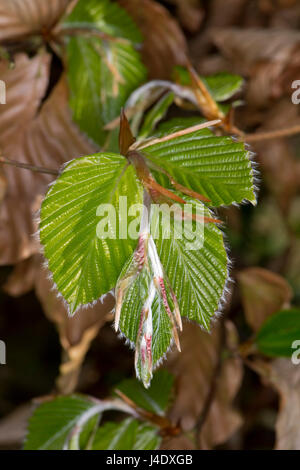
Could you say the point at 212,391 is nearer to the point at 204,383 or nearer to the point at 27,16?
the point at 204,383

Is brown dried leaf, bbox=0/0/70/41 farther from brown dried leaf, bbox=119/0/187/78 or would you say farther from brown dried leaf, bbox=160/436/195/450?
brown dried leaf, bbox=160/436/195/450

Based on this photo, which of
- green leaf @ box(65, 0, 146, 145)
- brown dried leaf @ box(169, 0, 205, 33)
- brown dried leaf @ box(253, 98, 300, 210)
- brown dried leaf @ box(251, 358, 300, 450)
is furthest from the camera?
brown dried leaf @ box(253, 98, 300, 210)

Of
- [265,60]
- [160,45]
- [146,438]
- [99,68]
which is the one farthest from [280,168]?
[146,438]

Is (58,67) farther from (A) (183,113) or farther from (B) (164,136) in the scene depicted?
(B) (164,136)

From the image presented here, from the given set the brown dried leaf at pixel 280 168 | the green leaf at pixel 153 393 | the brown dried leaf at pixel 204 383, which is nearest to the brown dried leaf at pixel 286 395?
the brown dried leaf at pixel 204 383

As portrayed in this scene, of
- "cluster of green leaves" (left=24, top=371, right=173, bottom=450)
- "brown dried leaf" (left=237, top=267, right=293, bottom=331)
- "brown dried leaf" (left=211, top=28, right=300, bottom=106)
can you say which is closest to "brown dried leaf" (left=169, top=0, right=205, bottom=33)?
"brown dried leaf" (left=211, top=28, right=300, bottom=106)

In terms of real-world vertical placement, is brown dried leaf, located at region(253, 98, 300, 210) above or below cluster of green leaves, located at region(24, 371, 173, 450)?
above

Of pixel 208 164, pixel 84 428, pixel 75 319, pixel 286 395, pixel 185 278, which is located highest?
pixel 208 164
